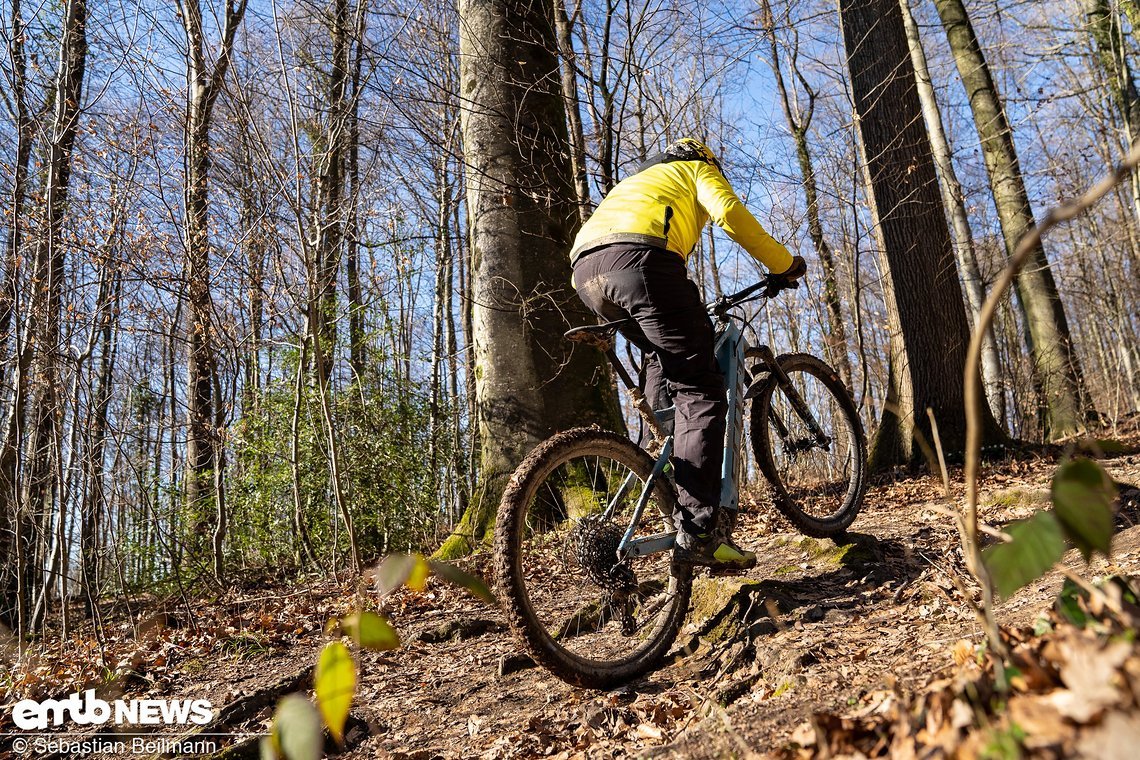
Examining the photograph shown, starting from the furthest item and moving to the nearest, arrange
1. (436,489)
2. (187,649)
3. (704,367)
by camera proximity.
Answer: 1. (436,489)
2. (187,649)
3. (704,367)

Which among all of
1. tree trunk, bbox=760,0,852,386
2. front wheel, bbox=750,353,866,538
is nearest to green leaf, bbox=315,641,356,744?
front wheel, bbox=750,353,866,538

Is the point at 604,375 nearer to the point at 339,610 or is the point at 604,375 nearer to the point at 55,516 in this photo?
the point at 339,610

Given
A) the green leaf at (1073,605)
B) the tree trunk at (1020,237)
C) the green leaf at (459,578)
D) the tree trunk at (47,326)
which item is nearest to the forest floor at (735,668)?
the green leaf at (1073,605)

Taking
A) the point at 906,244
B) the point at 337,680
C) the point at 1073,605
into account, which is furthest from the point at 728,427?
the point at 906,244

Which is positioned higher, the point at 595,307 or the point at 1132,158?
the point at 595,307

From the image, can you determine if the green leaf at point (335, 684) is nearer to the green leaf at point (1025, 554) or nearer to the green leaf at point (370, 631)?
the green leaf at point (370, 631)

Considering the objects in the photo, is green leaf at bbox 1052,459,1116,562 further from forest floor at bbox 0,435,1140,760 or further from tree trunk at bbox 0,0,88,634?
tree trunk at bbox 0,0,88,634

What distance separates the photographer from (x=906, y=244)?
6.14m

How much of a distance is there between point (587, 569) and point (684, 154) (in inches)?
76.9

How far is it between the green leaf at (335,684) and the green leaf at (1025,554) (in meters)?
0.88

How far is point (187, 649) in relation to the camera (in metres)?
4.27

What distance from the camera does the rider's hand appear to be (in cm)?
364

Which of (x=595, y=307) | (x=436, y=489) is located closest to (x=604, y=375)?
(x=595, y=307)

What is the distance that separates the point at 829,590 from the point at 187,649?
11.9ft
